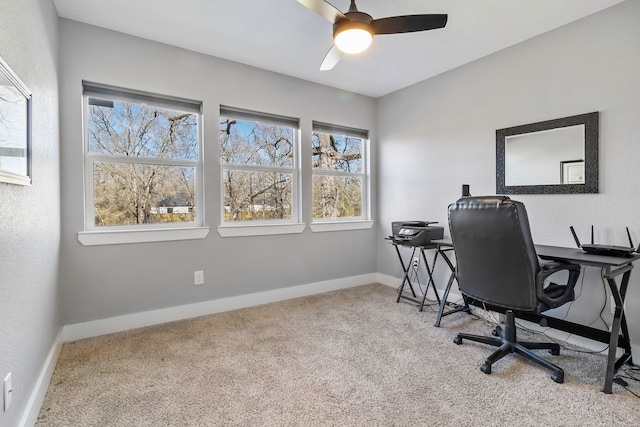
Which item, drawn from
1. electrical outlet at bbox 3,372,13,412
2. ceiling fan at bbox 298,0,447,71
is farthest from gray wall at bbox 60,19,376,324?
ceiling fan at bbox 298,0,447,71

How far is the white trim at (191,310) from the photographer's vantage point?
92.9 inches

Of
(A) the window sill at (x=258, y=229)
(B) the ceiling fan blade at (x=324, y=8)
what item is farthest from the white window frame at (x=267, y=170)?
(B) the ceiling fan blade at (x=324, y=8)

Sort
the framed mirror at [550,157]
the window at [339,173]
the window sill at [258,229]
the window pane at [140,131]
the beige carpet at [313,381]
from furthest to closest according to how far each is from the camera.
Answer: the window at [339,173], the window sill at [258,229], the window pane at [140,131], the framed mirror at [550,157], the beige carpet at [313,381]

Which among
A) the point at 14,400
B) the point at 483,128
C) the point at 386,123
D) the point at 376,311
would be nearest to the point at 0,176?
the point at 14,400

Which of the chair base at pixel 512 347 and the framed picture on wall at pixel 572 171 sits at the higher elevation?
the framed picture on wall at pixel 572 171

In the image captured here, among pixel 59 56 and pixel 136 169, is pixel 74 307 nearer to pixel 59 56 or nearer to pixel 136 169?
pixel 136 169

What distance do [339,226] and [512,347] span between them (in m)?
2.10

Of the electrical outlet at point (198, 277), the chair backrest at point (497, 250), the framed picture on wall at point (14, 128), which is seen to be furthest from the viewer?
the electrical outlet at point (198, 277)

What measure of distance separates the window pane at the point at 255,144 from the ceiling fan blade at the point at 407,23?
1.69 meters

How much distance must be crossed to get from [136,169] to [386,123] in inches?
111

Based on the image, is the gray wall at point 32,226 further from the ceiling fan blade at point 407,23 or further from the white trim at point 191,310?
the ceiling fan blade at point 407,23

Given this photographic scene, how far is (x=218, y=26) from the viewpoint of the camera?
7.71ft

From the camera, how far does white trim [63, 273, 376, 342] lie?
7.74 feet

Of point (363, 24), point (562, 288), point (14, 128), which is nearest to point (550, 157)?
point (562, 288)
